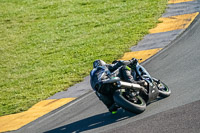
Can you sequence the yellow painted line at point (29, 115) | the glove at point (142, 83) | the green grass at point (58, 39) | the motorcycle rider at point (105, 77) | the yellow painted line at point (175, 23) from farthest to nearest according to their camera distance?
the yellow painted line at point (175, 23) → the green grass at point (58, 39) → the yellow painted line at point (29, 115) → the glove at point (142, 83) → the motorcycle rider at point (105, 77)

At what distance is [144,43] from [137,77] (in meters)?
6.04

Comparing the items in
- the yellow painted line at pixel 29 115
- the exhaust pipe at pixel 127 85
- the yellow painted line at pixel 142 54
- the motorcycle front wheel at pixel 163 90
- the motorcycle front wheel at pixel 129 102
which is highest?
the exhaust pipe at pixel 127 85

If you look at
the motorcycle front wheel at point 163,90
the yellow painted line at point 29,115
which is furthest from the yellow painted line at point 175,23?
the motorcycle front wheel at point 163,90

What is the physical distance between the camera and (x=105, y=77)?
837cm

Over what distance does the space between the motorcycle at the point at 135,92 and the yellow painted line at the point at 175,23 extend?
6.49m

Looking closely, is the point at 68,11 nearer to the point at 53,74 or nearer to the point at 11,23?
the point at 11,23

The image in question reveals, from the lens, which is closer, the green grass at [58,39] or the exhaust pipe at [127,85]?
the exhaust pipe at [127,85]

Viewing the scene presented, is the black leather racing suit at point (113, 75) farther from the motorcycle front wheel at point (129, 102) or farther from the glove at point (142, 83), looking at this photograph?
the motorcycle front wheel at point (129, 102)

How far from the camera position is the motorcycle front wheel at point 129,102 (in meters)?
8.09

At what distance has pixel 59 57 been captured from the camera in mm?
15914

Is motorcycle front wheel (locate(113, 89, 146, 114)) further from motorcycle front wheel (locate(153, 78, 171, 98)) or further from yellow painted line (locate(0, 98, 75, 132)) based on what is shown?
yellow painted line (locate(0, 98, 75, 132))

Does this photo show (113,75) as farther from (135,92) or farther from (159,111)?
(159,111)

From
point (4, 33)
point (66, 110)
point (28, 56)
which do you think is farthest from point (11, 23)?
point (66, 110)

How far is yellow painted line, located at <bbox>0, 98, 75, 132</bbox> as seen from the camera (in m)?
10.8
